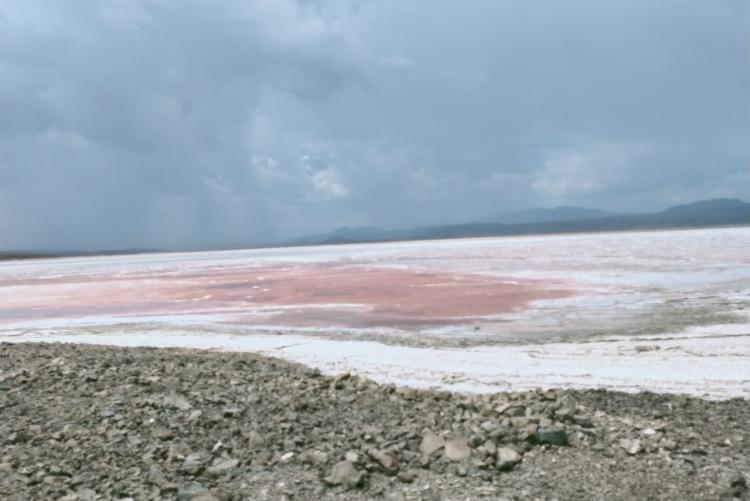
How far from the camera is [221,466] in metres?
5.28

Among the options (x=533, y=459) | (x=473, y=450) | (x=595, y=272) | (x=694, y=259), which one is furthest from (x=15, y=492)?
(x=694, y=259)

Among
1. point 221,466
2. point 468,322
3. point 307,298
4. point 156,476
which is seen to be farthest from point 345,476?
point 307,298

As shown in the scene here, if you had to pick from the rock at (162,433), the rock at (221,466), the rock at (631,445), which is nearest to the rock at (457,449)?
the rock at (631,445)

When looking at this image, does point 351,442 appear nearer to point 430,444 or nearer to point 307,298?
point 430,444

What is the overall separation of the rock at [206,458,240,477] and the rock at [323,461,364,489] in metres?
0.83

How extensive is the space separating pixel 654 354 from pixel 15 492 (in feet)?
28.0

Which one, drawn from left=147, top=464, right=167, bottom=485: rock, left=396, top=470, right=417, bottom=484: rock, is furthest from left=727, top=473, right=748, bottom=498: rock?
left=147, top=464, right=167, bottom=485: rock

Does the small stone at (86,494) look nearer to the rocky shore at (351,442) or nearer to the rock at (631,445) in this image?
the rocky shore at (351,442)

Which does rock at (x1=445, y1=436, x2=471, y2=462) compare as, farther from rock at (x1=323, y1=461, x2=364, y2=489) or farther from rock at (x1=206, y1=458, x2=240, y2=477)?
rock at (x1=206, y1=458, x2=240, y2=477)

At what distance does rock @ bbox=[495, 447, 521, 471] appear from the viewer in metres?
5.18

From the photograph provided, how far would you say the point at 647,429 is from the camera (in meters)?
6.00

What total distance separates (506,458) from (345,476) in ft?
4.36

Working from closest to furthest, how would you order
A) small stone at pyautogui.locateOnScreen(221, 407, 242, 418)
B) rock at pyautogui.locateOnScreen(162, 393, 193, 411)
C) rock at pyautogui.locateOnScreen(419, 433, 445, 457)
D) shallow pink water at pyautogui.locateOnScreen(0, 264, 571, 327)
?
1. rock at pyautogui.locateOnScreen(419, 433, 445, 457)
2. small stone at pyautogui.locateOnScreen(221, 407, 242, 418)
3. rock at pyautogui.locateOnScreen(162, 393, 193, 411)
4. shallow pink water at pyautogui.locateOnScreen(0, 264, 571, 327)

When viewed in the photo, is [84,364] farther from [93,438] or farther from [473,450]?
[473,450]
